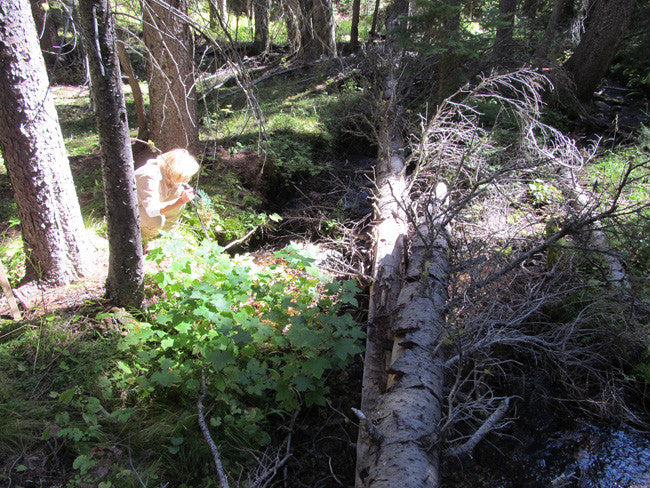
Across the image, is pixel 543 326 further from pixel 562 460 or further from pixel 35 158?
pixel 35 158

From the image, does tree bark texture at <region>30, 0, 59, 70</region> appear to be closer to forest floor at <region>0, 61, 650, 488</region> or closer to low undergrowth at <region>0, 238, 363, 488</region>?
forest floor at <region>0, 61, 650, 488</region>

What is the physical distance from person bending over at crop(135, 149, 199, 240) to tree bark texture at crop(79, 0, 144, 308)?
1125 mm

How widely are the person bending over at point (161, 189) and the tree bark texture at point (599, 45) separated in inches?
331

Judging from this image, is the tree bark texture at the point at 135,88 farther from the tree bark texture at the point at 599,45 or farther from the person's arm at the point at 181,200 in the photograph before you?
the tree bark texture at the point at 599,45

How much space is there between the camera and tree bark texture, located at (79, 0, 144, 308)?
235 cm

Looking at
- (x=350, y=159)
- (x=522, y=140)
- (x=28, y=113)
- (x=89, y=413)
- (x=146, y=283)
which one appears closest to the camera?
(x=89, y=413)

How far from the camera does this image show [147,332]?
2883 mm

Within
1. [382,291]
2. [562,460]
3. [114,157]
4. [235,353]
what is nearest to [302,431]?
[235,353]

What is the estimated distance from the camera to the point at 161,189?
4.40 metres

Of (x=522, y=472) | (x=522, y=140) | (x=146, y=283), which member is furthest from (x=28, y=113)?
(x=522, y=140)

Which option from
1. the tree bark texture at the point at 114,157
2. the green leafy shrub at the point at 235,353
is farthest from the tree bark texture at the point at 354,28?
the green leafy shrub at the point at 235,353

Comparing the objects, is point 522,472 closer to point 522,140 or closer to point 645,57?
point 522,140

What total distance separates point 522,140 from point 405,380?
473 centimetres

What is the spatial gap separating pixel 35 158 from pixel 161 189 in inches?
51.5
